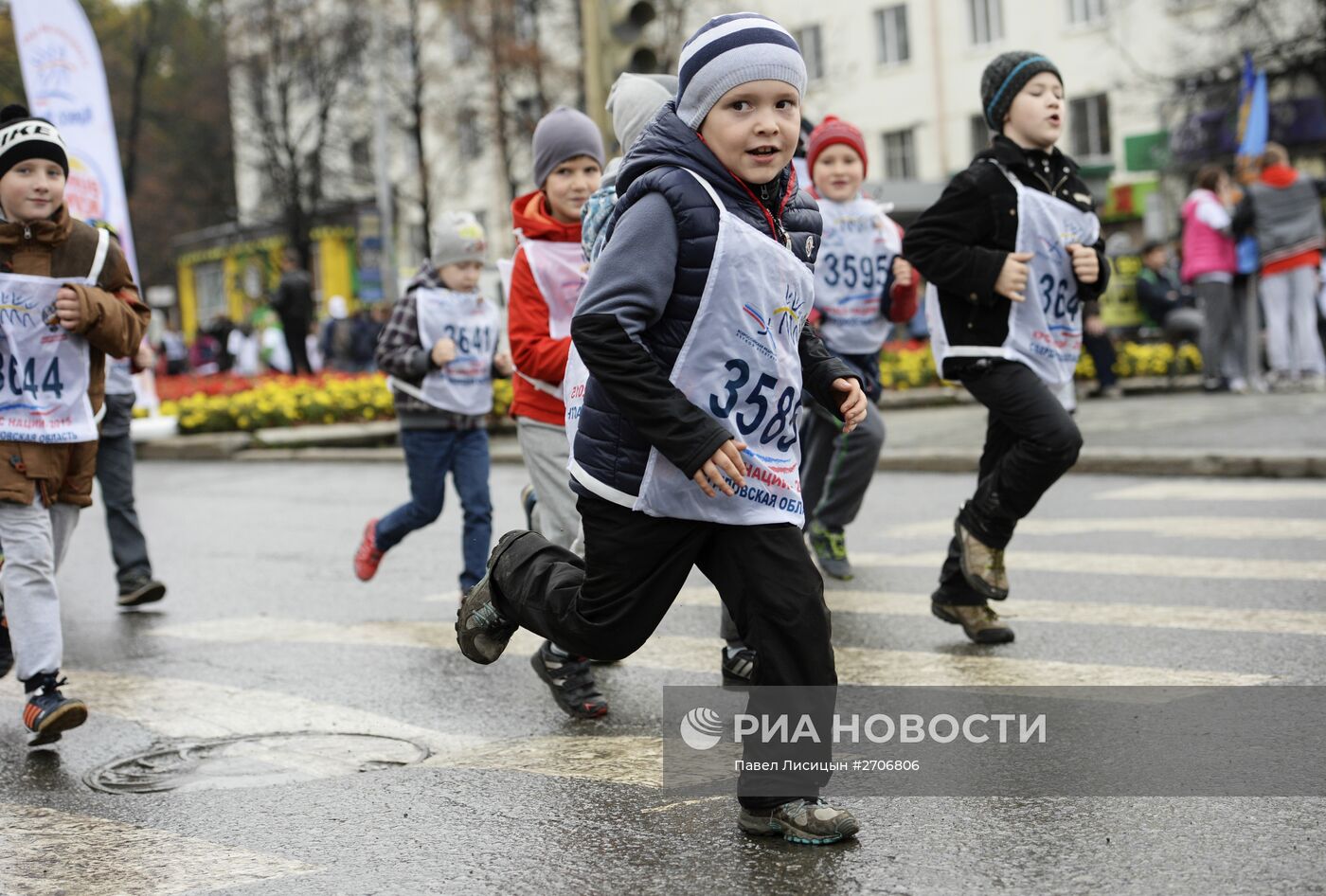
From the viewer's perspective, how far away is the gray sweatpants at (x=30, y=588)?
5.17 m

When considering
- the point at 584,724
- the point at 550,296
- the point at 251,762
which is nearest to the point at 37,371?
the point at 251,762

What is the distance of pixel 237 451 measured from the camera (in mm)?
18141

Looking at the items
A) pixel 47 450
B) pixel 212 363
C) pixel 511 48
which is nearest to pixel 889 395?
pixel 47 450

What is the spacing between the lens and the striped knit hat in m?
3.73

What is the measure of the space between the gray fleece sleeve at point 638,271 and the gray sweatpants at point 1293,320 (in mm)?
13174

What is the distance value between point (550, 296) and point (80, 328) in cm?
156

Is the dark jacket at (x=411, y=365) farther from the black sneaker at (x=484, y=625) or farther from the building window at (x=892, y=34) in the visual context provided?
the building window at (x=892, y=34)

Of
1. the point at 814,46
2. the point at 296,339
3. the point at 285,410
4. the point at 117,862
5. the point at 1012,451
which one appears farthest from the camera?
the point at 814,46

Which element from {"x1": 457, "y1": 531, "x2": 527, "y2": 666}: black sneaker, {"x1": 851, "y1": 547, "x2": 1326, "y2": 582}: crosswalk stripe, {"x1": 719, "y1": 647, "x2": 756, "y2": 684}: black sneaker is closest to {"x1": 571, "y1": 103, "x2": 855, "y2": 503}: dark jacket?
{"x1": 457, "y1": 531, "x2": 527, "y2": 666}: black sneaker

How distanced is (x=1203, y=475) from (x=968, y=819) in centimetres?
742

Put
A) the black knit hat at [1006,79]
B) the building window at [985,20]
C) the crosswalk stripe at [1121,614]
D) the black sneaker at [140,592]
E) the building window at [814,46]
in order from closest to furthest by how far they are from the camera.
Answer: the black knit hat at [1006,79] → the crosswalk stripe at [1121,614] → the black sneaker at [140,592] → the building window at [985,20] → the building window at [814,46]

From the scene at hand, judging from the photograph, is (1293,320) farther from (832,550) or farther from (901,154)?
(901,154)

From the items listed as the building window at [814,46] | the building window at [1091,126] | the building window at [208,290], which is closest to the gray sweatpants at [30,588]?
the building window at [1091,126]

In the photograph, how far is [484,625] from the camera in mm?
4270
